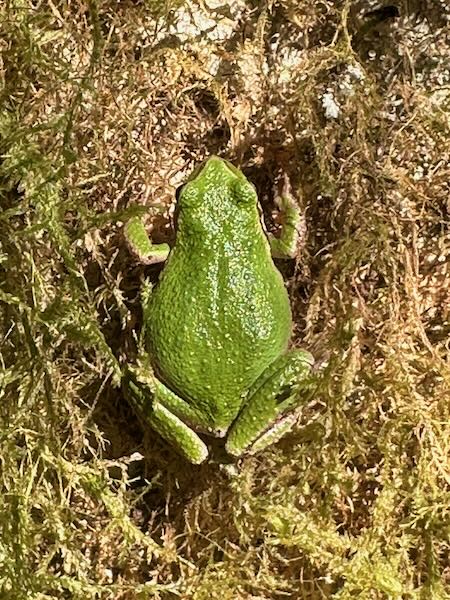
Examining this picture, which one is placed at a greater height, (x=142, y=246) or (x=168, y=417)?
(x=142, y=246)

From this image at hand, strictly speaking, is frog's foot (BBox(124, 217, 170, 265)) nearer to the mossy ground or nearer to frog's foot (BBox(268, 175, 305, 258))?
the mossy ground

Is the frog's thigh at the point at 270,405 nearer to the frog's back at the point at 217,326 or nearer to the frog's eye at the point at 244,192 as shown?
the frog's back at the point at 217,326

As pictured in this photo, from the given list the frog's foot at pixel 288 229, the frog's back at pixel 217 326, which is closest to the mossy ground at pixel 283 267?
the frog's foot at pixel 288 229

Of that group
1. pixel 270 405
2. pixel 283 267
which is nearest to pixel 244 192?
pixel 283 267

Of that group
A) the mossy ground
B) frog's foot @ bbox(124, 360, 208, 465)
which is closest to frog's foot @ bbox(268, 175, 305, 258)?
the mossy ground

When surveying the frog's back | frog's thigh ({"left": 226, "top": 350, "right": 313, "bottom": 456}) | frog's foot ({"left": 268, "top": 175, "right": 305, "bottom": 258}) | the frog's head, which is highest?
the frog's head

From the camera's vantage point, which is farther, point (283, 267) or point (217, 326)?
point (283, 267)

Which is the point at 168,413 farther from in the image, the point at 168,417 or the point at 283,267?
the point at 283,267
